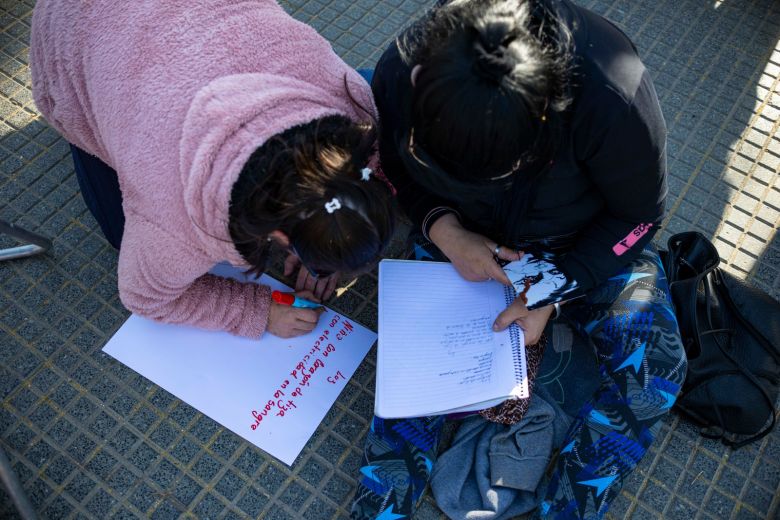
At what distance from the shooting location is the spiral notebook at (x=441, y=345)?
1.01 metres

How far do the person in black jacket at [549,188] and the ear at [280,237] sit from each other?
0.20m

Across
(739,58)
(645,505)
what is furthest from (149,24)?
(739,58)

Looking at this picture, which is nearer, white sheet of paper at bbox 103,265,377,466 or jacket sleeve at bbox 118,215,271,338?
jacket sleeve at bbox 118,215,271,338

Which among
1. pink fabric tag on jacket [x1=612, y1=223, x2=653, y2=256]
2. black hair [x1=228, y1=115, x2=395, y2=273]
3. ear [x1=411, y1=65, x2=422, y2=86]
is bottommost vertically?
pink fabric tag on jacket [x1=612, y1=223, x2=653, y2=256]

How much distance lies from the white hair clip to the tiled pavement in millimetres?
539

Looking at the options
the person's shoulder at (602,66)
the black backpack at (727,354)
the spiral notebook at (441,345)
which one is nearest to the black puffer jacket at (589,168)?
the person's shoulder at (602,66)

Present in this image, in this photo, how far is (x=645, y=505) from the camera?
107 cm

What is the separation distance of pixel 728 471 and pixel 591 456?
0.33 m

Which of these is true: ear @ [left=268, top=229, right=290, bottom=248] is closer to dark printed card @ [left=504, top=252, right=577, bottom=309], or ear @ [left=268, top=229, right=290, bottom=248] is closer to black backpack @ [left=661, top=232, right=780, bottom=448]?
dark printed card @ [left=504, top=252, right=577, bottom=309]

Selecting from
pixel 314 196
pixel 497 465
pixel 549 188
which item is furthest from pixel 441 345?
pixel 314 196

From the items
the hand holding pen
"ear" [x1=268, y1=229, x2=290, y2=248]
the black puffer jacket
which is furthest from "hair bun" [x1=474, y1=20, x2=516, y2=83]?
the hand holding pen

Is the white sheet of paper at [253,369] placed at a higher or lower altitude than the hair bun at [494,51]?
lower

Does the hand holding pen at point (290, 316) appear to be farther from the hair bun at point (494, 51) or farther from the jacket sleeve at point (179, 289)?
the hair bun at point (494, 51)

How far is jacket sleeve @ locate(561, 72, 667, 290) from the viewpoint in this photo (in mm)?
785
